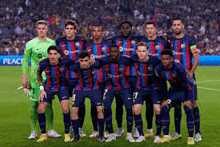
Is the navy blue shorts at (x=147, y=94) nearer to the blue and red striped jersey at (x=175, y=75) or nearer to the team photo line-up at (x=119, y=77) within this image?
the team photo line-up at (x=119, y=77)

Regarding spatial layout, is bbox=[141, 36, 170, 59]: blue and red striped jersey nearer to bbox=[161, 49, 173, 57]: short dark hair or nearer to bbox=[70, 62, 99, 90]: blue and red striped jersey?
bbox=[161, 49, 173, 57]: short dark hair

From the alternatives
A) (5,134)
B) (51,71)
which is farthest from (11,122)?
(51,71)

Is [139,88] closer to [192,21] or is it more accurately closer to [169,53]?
[169,53]

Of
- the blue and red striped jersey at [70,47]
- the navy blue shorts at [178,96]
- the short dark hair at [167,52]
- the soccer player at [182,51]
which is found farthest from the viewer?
the blue and red striped jersey at [70,47]

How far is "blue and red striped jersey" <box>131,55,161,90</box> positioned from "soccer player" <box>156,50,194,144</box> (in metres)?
0.16

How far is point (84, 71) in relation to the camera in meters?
8.25

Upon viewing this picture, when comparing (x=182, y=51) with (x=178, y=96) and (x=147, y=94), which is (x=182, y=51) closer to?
(x=178, y=96)

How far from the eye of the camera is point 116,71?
8.36m

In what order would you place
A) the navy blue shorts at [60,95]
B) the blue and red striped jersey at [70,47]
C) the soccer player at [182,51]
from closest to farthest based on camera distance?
the navy blue shorts at [60,95]
the soccer player at [182,51]
the blue and red striped jersey at [70,47]

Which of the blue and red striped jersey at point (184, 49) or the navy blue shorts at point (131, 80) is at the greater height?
the blue and red striped jersey at point (184, 49)

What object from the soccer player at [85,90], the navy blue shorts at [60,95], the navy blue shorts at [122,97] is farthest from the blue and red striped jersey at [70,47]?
the navy blue shorts at [122,97]

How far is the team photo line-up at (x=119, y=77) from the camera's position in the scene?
8.16 meters

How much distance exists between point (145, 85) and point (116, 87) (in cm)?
55

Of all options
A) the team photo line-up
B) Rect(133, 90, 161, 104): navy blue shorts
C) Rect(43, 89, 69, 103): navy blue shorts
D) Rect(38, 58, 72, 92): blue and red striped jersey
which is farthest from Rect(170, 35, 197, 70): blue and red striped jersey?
Rect(43, 89, 69, 103): navy blue shorts
